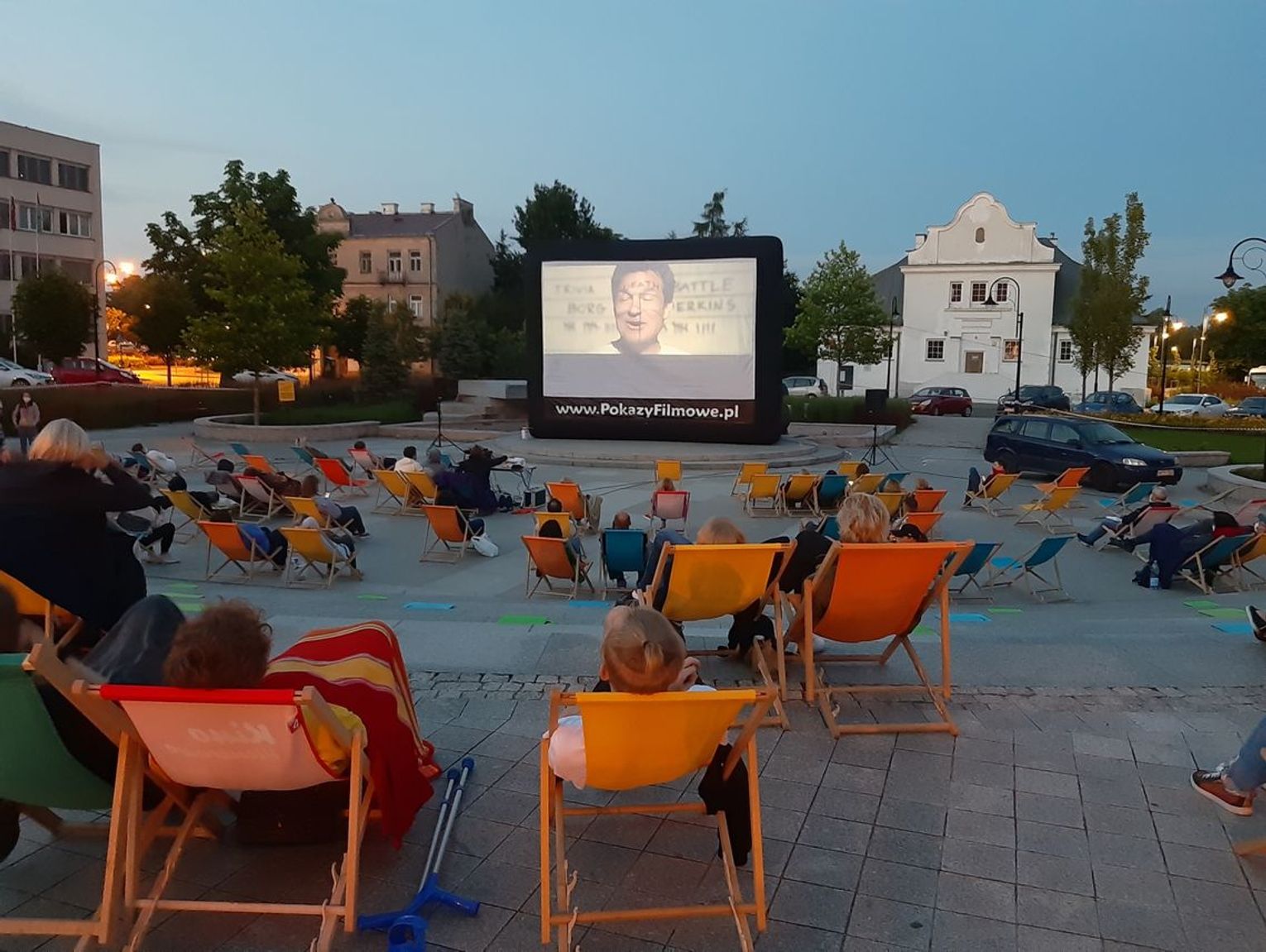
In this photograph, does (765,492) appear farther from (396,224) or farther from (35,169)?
(35,169)

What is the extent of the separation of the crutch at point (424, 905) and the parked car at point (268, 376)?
22.9 metres

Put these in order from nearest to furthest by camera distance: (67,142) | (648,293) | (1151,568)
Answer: (1151,568) → (648,293) → (67,142)

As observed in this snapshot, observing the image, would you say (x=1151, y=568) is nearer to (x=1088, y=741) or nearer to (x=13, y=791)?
(x=1088, y=741)

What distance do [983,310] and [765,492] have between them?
36.2 m

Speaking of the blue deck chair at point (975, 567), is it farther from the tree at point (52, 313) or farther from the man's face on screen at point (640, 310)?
the tree at point (52, 313)

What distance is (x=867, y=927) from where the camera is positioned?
8.66 ft

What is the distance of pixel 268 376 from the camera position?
35625 mm

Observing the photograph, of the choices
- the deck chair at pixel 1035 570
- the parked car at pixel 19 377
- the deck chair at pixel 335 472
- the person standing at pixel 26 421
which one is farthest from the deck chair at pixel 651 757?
the parked car at pixel 19 377

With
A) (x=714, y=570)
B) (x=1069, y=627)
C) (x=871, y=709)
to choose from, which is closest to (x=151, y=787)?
(x=714, y=570)

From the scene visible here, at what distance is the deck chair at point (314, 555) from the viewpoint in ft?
25.4

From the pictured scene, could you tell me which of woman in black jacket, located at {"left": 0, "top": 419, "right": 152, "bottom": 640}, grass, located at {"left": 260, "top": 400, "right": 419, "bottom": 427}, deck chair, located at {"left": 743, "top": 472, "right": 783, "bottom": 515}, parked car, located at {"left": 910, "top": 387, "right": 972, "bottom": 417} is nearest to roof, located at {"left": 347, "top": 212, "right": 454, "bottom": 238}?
grass, located at {"left": 260, "top": 400, "right": 419, "bottom": 427}

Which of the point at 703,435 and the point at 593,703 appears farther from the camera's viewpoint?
the point at 703,435

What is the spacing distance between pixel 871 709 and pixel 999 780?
80 centimetres

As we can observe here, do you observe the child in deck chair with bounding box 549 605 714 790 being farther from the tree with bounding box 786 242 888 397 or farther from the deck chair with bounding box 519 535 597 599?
the tree with bounding box 786 242 888 397
